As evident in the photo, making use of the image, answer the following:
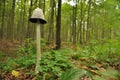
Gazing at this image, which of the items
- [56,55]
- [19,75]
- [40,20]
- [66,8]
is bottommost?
[19,75]

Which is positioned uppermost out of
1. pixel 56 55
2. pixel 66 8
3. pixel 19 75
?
pixel 66 8

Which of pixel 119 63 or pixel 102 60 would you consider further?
pixel 102 60

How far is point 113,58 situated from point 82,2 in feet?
59.4

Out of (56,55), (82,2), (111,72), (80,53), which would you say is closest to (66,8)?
(82,2)

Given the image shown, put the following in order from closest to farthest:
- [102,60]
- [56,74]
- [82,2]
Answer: [56,74]
[102,60]
[82,2]

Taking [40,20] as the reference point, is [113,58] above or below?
below

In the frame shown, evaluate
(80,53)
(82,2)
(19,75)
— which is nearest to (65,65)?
(19,75)

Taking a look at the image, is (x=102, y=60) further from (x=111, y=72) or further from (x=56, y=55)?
(x=111, y=72)

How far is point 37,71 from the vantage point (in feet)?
21.2

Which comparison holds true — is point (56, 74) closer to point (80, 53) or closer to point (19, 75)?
point (19, 75)

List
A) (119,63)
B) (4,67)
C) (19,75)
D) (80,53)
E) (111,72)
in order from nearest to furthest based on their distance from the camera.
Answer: (111,72) → (19,75) → (4,67) → (119,63) → (80,53)

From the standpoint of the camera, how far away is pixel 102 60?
28.1 ft

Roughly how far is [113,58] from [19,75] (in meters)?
3.97

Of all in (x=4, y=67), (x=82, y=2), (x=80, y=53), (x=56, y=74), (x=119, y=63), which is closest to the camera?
(x=56, y=74)
